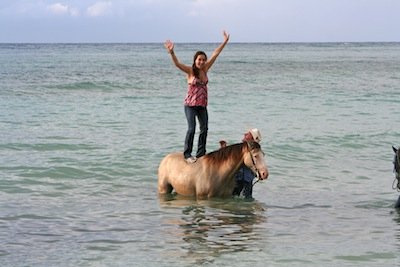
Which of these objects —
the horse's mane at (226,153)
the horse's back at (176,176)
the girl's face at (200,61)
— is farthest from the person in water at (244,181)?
the girl's face at (200,61)

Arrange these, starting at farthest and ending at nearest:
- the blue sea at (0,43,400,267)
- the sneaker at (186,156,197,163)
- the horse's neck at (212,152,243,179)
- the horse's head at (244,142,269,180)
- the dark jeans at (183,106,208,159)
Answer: the sneaker at (186,156,197,163), the dark jeans at (183,106,208,159), the horse's neck at (212,152,243,179), the horse's head at (244,142,269,180), the blue sea at (0,43,400,267)

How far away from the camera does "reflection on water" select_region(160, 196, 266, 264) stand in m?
9.42

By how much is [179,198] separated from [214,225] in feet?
6.00

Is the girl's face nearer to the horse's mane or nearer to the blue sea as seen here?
the horse's mane

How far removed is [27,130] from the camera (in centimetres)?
2227

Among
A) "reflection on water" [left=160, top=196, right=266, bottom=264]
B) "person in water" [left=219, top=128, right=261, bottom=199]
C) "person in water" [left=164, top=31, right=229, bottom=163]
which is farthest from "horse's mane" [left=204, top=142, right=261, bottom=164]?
"reflection on water" [left=160, top=196, right=266, bottom=264]

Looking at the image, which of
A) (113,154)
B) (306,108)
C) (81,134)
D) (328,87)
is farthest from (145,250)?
(328,87)

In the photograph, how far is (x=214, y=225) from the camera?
425 inches

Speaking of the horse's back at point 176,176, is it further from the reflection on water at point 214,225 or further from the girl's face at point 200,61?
the girl's face at point 200,61

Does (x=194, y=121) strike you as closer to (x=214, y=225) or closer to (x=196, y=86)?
(x=196, y=86)

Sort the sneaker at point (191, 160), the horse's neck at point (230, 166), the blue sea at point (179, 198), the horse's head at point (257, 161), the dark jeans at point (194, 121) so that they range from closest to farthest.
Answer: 1. the blue sea at point (179, 198)
2. the horse's head at point (257, 161)
3. the horse's neck at point (230, 166)
4. the dark jeans at point (194, 121)
5. the sneaker at point (191, 160)

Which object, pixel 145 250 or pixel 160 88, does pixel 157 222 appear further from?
pixel 160 88

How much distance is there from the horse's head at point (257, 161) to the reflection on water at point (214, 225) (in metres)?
0.57

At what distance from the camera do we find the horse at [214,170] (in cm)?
1166
